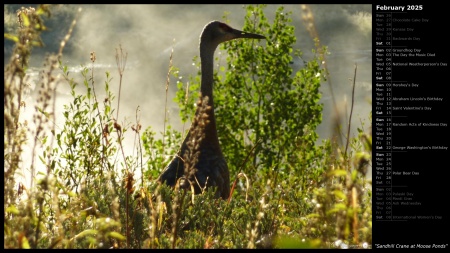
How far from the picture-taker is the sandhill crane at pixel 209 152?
7.28m

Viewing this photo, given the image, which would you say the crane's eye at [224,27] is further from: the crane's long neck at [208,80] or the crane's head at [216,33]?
the crane's long neck at [208,80]

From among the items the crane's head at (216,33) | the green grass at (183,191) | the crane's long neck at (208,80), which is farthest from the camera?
the crane's head at (216,33)

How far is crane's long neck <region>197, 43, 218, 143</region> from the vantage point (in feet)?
27.7

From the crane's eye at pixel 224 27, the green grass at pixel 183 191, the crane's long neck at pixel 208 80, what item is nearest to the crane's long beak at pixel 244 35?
the crane's eye at pixel 224 27

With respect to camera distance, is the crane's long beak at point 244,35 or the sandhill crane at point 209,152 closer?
the sandhill crane at point 209,152

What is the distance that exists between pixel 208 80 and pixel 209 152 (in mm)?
1116

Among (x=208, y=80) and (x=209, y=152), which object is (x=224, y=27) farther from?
(x=209, y=152)

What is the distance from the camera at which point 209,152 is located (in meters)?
8.16

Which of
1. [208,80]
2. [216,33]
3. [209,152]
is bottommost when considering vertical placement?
[209,152]

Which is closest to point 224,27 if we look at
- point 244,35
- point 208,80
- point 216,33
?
point 216,33

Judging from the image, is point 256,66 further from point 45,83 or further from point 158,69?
point 158,69

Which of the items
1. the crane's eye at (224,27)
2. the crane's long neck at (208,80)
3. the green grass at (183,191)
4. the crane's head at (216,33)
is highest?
the crane's eye at (224,27)
